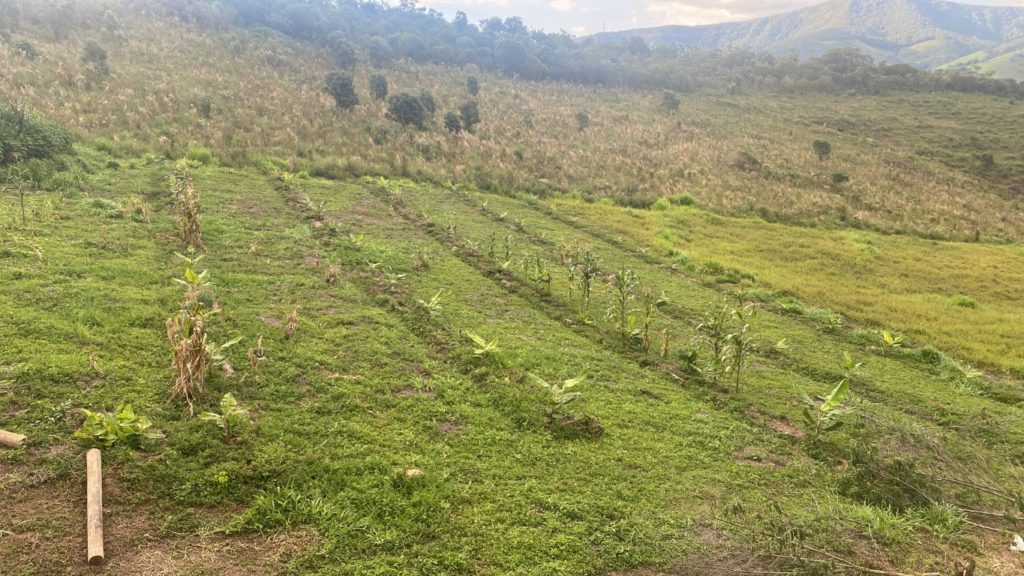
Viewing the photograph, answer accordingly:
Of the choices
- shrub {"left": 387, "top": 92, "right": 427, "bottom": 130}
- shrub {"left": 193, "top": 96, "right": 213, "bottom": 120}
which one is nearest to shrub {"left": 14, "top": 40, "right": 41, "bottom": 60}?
shrub {"left": 193, "top": 96, "right": 213, "bottom": 120}

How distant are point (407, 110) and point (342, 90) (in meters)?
4.48

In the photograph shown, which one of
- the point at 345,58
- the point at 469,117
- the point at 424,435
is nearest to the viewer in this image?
the point at 424,435

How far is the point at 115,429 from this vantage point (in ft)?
17.8

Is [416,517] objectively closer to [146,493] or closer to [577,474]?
[577,474]

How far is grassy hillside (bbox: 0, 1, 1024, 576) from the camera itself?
5105mm

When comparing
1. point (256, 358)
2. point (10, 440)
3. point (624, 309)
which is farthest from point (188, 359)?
point (624, 309)

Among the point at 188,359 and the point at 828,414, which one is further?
the point at 828,414

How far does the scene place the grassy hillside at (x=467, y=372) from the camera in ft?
16.8

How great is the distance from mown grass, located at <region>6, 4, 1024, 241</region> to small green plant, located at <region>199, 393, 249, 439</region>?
1745 centimetres

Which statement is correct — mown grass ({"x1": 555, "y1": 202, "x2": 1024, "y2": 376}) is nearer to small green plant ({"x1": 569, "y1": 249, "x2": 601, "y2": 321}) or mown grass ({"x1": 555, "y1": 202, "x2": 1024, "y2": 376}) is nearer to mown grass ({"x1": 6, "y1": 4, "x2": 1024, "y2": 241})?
mown grass ({"x1": 6, "y1": 4, "x2": 1024, "y2": 241})

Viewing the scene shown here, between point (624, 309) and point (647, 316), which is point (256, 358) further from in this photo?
point (624, 309)

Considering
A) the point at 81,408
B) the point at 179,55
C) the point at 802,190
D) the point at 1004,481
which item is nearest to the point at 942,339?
the point at 1004,481

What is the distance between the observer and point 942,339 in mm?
13234

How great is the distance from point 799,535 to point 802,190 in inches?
1227
